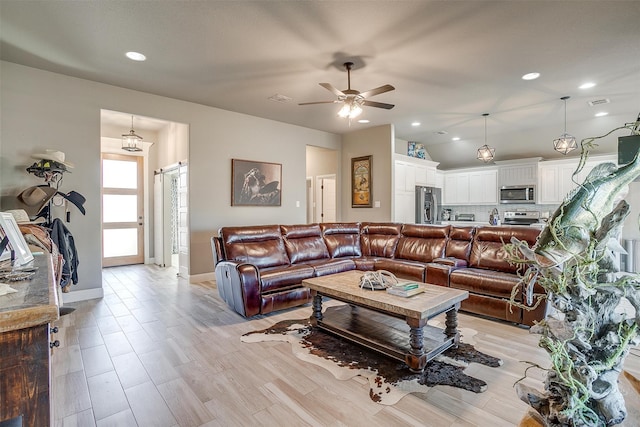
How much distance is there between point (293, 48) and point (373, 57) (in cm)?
91

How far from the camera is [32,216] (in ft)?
12.1

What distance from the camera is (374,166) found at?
672 centimetres

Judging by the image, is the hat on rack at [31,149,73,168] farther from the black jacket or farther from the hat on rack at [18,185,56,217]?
the black jacket

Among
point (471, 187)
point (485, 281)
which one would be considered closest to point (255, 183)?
point (485, 281)

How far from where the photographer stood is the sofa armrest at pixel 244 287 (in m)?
3.35

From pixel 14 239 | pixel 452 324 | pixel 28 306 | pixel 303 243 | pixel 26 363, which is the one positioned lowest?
pixel 452 324

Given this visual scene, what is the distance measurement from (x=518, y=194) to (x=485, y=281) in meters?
4.78

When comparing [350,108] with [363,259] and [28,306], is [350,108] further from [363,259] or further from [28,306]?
[28,306]

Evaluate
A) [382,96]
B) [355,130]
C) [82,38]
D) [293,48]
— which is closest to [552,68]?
[382,96]

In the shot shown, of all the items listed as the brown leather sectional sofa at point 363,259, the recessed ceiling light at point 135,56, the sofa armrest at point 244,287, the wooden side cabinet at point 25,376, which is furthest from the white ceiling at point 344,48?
A: the wooden side cabinet at point 25,376

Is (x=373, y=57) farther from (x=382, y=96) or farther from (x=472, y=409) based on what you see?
(x=472, y=409)

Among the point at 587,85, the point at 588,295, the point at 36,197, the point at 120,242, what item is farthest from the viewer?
the point at 120,242

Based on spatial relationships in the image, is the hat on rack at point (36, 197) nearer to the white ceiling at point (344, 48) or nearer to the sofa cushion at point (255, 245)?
the white ceiling at point (344, 48)

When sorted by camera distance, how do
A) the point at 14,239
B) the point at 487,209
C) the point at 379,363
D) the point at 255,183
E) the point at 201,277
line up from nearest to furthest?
the point at 14,239, the point at 379,363, the point at 201,277, the point at 255,183, the point at 487,209
